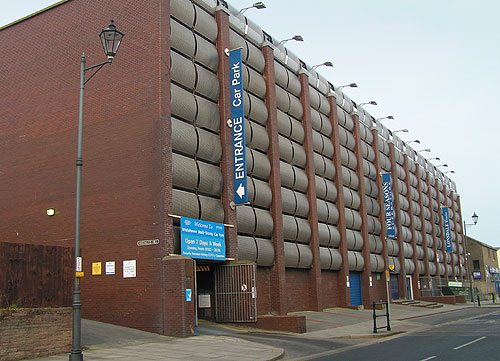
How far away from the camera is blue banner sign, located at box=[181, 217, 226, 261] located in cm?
2409

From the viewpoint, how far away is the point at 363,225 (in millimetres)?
47000

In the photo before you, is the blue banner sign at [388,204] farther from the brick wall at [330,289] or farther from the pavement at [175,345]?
the pavement at [175,345]

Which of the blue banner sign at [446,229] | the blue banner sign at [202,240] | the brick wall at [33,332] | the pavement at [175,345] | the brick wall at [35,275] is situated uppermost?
the blue banner sign at [446,229]

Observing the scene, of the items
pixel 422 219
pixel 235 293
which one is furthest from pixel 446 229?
pixel 235 293

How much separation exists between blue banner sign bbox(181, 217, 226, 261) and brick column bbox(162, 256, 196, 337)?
1443 millimetres

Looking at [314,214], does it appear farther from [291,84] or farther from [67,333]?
[67,333]

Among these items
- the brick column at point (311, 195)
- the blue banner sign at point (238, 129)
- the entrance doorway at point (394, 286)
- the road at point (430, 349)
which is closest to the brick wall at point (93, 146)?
the blue banner sign at point (238, 129)

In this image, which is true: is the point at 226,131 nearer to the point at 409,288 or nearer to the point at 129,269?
the point at 129,269

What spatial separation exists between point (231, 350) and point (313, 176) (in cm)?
2151

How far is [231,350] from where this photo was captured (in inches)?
722

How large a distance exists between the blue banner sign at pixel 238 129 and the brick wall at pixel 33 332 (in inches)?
486

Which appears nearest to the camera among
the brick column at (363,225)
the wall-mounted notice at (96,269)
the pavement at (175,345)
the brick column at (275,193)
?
the pavement at (175,345)

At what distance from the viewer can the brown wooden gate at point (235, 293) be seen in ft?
85.1

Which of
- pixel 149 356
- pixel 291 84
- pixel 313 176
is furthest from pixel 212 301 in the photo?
pixel 291 84
